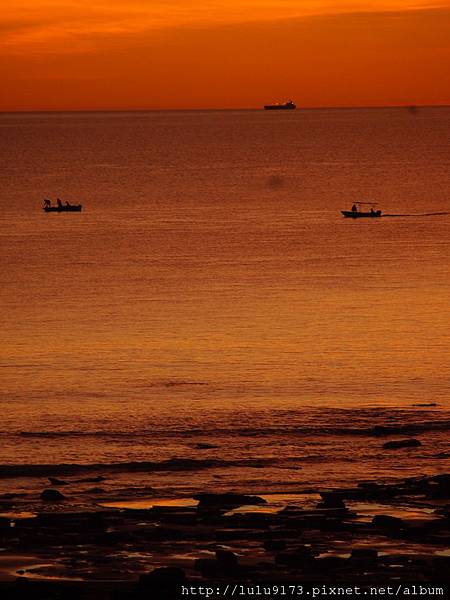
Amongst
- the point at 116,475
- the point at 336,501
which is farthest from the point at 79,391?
the point at 336,501

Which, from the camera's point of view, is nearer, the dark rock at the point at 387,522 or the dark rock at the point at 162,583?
the dark rock at the point at 162,583

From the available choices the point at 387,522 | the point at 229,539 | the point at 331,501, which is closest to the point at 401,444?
the point at 331,501

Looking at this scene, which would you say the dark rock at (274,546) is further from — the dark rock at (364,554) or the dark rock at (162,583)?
the dark rock at (162,583)

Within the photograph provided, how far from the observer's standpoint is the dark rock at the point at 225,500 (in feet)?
102

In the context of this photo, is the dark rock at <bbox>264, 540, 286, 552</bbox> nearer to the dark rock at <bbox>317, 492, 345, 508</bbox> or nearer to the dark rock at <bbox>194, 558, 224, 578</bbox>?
the dark rock at <bbox>194, 558, 224, 578</bbox>

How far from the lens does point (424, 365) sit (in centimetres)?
5334

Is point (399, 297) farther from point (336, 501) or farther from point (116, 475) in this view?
point (336, 501)

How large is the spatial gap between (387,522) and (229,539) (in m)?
3.29

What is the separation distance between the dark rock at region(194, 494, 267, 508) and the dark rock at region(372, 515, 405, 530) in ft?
11.3

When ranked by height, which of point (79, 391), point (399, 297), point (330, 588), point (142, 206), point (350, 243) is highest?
point (142, 206)

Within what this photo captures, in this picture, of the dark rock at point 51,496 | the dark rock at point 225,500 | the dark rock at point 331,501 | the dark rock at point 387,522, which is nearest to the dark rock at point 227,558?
the dark rock at point 387,522

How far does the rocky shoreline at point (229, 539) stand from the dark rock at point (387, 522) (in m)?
0.02

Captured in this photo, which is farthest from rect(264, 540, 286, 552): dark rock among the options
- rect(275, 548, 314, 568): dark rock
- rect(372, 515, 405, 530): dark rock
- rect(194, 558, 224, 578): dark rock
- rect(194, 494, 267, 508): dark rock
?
rect(194, 494, 267, 508): dark rock

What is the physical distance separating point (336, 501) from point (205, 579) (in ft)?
19.1
